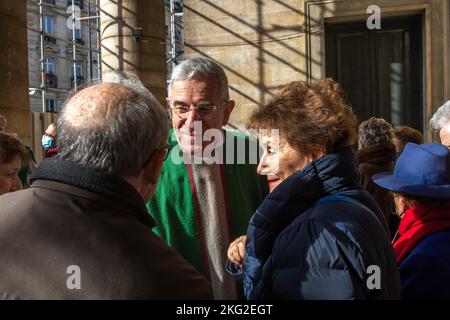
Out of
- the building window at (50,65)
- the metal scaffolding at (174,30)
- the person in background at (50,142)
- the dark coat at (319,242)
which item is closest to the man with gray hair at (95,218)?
the dark coat at (319,242)

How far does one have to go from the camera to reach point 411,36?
6.25m

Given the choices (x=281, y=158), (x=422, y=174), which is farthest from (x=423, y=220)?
(x=281, y=158)

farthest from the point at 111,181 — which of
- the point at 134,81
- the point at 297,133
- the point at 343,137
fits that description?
the point at 343,137

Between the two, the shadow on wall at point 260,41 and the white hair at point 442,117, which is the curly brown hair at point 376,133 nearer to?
the white hair at point 442,117

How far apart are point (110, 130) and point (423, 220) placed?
4.06ft

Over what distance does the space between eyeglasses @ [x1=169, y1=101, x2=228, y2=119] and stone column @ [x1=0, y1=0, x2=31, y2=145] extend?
420cm

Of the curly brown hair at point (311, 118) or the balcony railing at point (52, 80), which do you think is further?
the balcony railing at point (52, 80)

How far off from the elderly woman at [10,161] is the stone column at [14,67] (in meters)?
3.31

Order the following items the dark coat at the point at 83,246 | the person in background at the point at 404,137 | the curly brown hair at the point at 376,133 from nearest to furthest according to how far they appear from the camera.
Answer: the dark coat at the point at 83,246 → the curly brown hair at the point at 376,133 → the person in background at the point at 404,137

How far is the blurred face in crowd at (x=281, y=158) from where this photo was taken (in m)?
1.60

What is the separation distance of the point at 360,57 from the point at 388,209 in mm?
3509

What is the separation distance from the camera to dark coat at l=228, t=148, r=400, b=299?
51.9 inches

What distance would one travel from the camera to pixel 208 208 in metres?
2.21
